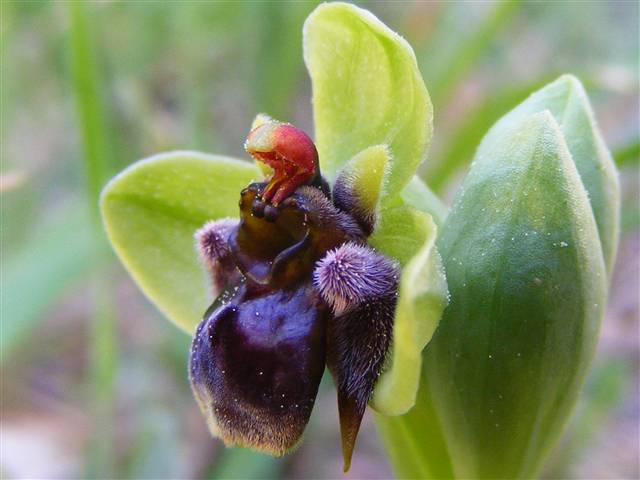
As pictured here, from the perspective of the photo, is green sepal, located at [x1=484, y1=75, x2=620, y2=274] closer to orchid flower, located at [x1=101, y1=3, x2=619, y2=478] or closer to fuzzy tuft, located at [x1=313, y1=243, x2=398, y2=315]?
orchid flower, located at [x1=101, y1=3, x2=619, y2=478]

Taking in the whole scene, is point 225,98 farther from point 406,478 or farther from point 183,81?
point 406,478

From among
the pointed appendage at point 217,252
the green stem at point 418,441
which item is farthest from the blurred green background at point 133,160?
the green stem at point 418,441

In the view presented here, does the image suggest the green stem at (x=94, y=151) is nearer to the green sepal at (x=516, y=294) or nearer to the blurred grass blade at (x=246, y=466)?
the blurred grass blade at (x=246, y=466)

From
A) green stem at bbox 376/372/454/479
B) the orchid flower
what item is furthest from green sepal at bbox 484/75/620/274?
green stem at bbox 376/372/454/479

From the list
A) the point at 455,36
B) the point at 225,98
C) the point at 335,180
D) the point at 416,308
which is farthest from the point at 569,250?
the point at 225,98

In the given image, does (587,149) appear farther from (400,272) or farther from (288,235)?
(288,235)

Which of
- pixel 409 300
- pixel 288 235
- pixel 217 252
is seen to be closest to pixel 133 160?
pixel 217 252
